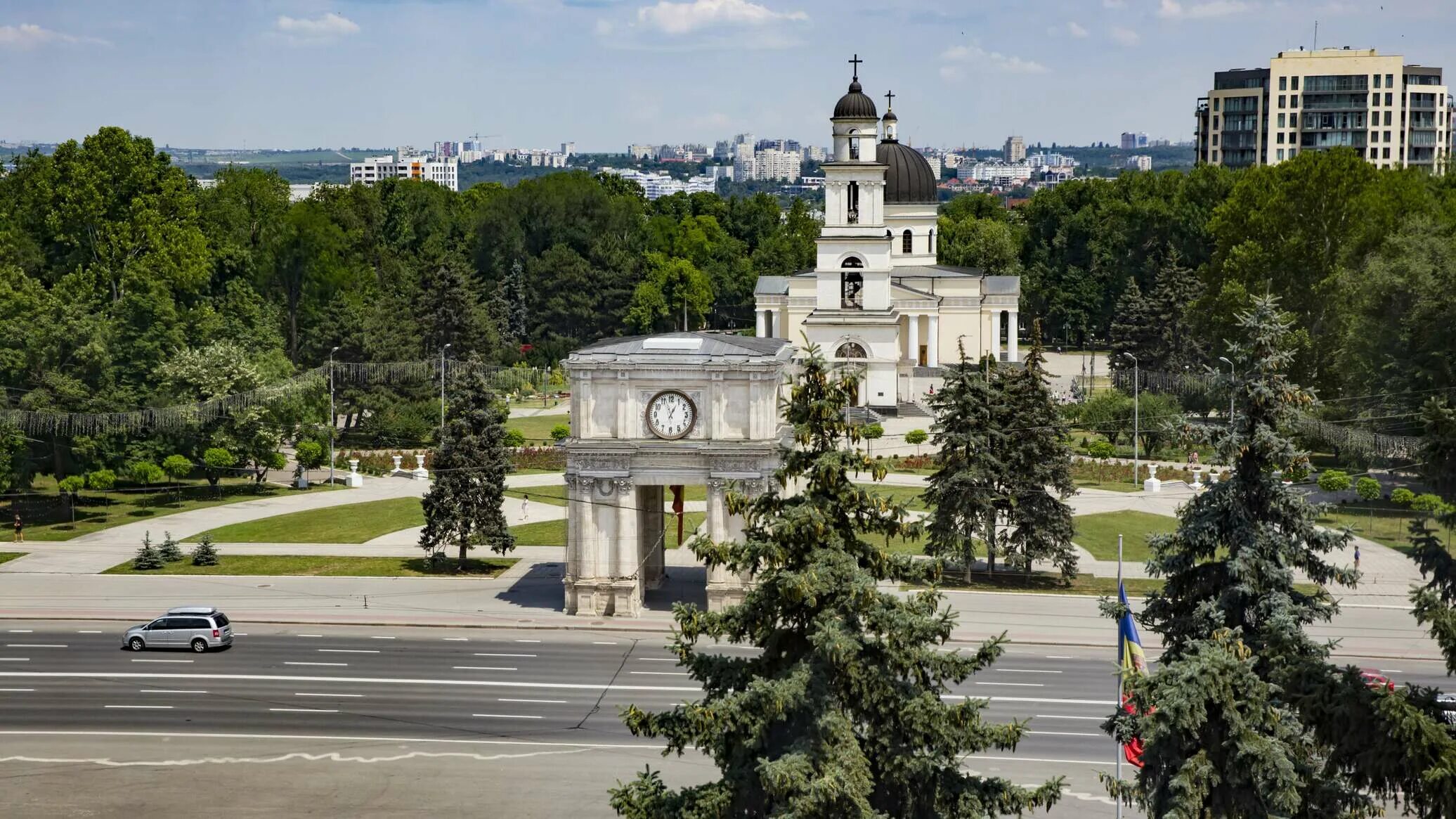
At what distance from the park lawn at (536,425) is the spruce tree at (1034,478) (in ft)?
119

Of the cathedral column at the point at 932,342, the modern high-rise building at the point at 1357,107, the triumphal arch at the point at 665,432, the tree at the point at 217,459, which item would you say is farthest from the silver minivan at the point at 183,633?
the modern high-rise building at the point at 1357,107

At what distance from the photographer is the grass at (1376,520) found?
62.9 meters

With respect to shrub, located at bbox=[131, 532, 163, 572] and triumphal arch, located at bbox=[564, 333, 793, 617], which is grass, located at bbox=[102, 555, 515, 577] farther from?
triumphal arch, located at bbox=[564, 333, 793, 617]

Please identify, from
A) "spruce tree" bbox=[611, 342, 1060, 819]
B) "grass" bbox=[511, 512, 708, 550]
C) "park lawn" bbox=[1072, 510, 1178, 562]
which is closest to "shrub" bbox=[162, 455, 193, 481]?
"grass" bbox=[511, 512, 708, 550]

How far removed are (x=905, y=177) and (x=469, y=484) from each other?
6233 centimetres

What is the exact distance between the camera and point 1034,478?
185 ft

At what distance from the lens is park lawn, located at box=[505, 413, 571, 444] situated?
293ft

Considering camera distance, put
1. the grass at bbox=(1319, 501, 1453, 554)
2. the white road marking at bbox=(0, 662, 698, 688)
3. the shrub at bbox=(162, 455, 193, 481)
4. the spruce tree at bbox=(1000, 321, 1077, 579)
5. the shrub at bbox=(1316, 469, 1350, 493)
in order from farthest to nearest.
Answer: the shrub at bbox=(162, 455, 193, 481) < the shrub at bbox=(1316, 469, 1350, 493) < the grass at bbox=(1319, 501, 1453, 554) < the spruce tree at bbox=(1000, 321, 1077, 579) < the white road marking at bbox=(0, 662, 698, 688)

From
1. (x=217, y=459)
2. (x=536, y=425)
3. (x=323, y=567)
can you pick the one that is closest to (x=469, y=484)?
(x=323, y=567)

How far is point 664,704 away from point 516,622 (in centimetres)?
1076

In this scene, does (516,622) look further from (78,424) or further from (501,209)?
(501,209)

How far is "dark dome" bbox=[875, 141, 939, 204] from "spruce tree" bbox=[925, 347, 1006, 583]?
58.8 m

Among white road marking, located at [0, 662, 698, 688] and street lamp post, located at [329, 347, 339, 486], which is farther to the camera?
street lamp post, located at [329, 347, 339, 486]

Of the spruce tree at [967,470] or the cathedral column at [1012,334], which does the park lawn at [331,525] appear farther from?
the cathedral column at [1012,334]
